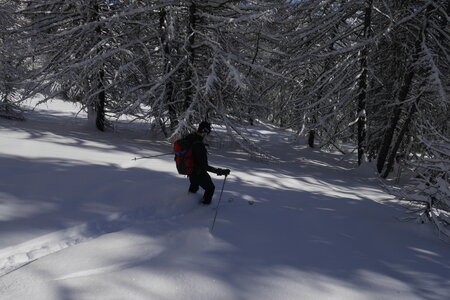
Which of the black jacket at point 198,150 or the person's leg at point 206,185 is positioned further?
the person's leg at point 206,185

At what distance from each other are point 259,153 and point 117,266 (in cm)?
818

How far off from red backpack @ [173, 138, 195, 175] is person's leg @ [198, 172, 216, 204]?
11.0 inches

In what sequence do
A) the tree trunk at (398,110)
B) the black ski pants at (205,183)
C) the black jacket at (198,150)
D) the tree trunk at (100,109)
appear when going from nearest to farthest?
1. the black jacket at (198,150)
2. the black ski pants at (205,183)
3. the tree trunk at (398,110)
4. the tree trunk at (100,109)

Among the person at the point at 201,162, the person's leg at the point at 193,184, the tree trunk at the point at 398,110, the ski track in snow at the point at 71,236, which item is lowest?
the ski track in snow at the point at 71,236

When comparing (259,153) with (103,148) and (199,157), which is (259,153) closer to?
(103,148)

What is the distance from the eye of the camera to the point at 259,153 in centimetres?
1099

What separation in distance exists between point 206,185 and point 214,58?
17.3 feet

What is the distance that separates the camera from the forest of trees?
9.88 meters

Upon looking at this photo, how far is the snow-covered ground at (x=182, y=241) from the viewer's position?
3.05 meters

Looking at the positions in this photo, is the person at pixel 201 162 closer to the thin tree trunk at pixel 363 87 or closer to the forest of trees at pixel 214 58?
the forest of trees at pixel 214 58

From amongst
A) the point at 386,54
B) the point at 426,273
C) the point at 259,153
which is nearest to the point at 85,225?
the point at 426,273

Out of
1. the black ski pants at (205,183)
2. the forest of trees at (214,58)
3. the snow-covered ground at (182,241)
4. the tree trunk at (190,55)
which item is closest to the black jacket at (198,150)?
the black ski pants at (205,183)

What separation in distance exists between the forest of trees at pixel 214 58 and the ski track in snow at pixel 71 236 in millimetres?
4346

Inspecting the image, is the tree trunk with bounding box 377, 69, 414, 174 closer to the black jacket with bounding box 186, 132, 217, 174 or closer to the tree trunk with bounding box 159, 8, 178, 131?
the tree trunk with bounding box 159, 8, 178, 131
